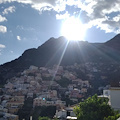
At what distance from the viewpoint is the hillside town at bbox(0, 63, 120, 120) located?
40.1 meters

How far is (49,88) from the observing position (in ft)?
172

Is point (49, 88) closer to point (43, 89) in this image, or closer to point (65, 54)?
point (43, 89)

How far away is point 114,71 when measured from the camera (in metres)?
62.6

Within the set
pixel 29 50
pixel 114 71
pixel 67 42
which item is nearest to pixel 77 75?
pixel 114 71

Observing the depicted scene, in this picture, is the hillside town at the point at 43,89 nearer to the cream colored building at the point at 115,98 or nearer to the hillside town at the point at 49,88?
the hillside town at the point at 49,88

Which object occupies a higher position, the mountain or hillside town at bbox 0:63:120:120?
the mountain

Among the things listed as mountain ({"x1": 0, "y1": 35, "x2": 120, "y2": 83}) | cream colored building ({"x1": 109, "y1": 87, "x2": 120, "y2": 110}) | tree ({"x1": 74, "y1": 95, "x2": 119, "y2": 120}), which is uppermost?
mountain ({"x1": 0, "y1": 35, "x2": 120, "y2": 83})

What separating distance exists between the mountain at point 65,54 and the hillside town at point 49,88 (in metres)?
6.85

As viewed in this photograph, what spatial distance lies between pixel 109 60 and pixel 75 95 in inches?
1413

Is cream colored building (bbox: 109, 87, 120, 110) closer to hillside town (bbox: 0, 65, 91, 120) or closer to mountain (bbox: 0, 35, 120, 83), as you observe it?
hillside town (bbox: 0, 65, 91, 120)

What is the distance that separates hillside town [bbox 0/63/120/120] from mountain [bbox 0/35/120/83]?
685 cm

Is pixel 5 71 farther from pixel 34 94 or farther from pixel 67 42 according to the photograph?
pixel 67 42

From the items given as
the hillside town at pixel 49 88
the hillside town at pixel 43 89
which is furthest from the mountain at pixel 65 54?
the hillside town at pixel 43 89


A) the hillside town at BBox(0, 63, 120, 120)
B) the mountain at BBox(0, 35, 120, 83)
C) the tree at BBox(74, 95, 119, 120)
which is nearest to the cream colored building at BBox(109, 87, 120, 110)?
the tree at BBox(74, 95, 119, 120)
